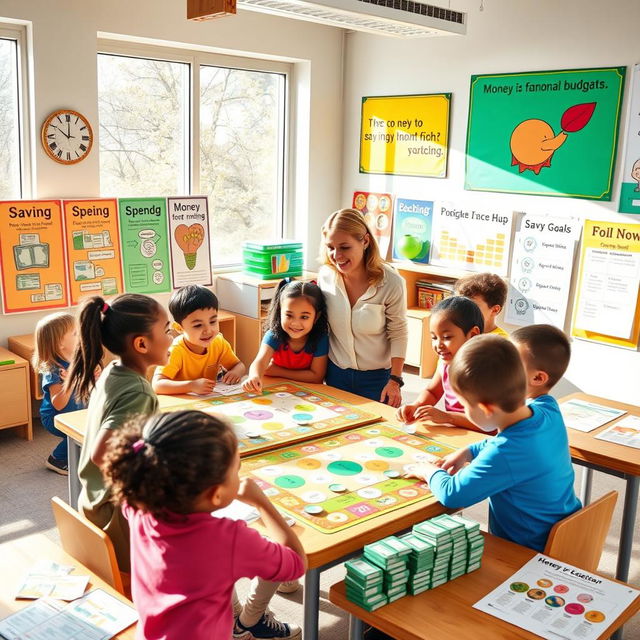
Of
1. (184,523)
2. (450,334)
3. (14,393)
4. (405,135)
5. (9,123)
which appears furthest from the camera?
(405,135)

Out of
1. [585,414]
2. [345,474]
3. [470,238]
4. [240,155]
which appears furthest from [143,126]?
[345,474]

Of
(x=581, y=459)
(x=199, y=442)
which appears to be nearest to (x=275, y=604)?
(x=581, y=459)

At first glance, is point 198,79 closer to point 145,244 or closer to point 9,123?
point 145,244

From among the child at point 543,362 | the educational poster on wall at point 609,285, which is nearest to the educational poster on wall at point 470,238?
the educational poster on wall at point 609,285

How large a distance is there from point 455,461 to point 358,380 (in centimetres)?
95

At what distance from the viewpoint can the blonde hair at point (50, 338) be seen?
11.9 ft

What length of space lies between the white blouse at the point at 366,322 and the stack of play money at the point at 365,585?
54.8 inches

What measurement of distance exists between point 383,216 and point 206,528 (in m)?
4.77

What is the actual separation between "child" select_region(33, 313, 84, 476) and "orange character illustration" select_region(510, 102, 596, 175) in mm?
3084

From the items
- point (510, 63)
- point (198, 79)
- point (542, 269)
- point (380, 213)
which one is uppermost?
point (510, 63)

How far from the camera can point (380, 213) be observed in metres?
5.95

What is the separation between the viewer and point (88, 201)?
464 centimetres

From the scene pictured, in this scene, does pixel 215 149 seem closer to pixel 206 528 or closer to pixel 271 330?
pixel 271 330

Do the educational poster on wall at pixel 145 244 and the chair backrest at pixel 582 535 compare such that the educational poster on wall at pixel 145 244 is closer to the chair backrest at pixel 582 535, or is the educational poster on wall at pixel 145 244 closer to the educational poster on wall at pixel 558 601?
the chair backrest at pixel 582 535
